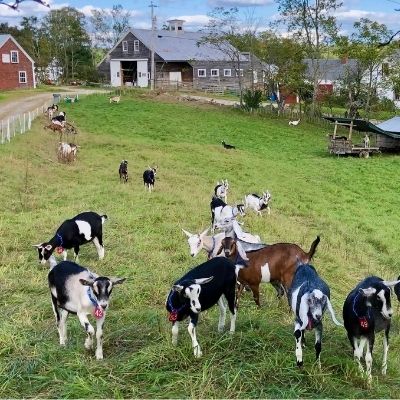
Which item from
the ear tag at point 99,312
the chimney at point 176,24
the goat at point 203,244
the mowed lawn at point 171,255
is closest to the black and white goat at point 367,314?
the mowed lawn at point 171,255

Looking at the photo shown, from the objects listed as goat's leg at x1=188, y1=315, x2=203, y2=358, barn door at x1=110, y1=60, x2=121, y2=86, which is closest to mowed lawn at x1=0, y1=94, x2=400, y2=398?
goat's leg at x1=188, y1=315, x2=203, y2=358

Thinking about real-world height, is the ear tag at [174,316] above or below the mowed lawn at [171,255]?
above

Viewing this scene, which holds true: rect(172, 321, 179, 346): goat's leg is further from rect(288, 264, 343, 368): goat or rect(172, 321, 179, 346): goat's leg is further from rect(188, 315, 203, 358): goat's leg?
rect(288, 264, 343, 368): goat

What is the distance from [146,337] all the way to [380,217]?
11.8 meters

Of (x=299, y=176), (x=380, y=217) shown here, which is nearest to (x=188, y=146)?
(x=299, y=176)

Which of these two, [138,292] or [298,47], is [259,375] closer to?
[138,292]

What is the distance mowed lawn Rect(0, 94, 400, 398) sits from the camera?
5648mm

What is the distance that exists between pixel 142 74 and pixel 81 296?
5539 centimetres

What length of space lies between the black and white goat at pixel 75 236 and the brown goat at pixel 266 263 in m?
2.84

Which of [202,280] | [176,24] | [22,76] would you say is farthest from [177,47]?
[202,280]

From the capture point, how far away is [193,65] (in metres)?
57.8

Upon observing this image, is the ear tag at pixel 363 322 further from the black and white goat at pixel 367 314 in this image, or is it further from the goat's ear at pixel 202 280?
the goat's ear at pixel 202 280

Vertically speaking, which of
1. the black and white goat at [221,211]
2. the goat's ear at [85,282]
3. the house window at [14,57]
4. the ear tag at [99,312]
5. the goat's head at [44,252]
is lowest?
the black and white goat at [221,211]

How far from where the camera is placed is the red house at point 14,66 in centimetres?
5353
